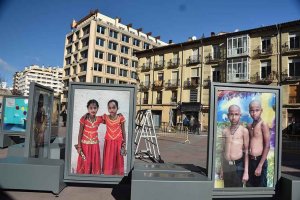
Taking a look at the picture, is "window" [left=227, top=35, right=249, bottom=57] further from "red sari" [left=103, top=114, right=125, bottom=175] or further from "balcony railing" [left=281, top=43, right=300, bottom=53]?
"red sari" [left=103, top=114, right=125, bottom=175]

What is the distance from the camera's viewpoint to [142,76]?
44.8 meters

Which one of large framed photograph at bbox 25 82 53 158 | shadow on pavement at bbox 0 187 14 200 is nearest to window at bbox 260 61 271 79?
large framed photograph at bbox 25 82 53 158

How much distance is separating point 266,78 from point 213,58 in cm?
757

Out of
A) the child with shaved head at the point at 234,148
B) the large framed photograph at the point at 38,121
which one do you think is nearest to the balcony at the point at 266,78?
the child with shaved head at the point at 234,148

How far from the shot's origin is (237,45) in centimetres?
3341

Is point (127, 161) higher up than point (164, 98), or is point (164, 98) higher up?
point (164, 98)

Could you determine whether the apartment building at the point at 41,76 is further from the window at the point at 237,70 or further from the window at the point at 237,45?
the window at the point at 237,70

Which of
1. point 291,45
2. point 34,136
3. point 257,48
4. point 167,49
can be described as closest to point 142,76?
point 167,49

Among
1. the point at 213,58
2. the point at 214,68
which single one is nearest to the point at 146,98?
the point at 214,68

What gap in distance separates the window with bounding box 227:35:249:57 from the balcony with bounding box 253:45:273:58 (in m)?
1.11

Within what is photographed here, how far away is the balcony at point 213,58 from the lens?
35622 millimetres

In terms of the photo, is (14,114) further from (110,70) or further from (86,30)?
(86,30)

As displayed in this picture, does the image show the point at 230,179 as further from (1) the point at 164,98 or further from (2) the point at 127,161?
(1) the point at 164,98

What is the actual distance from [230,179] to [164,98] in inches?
1409
